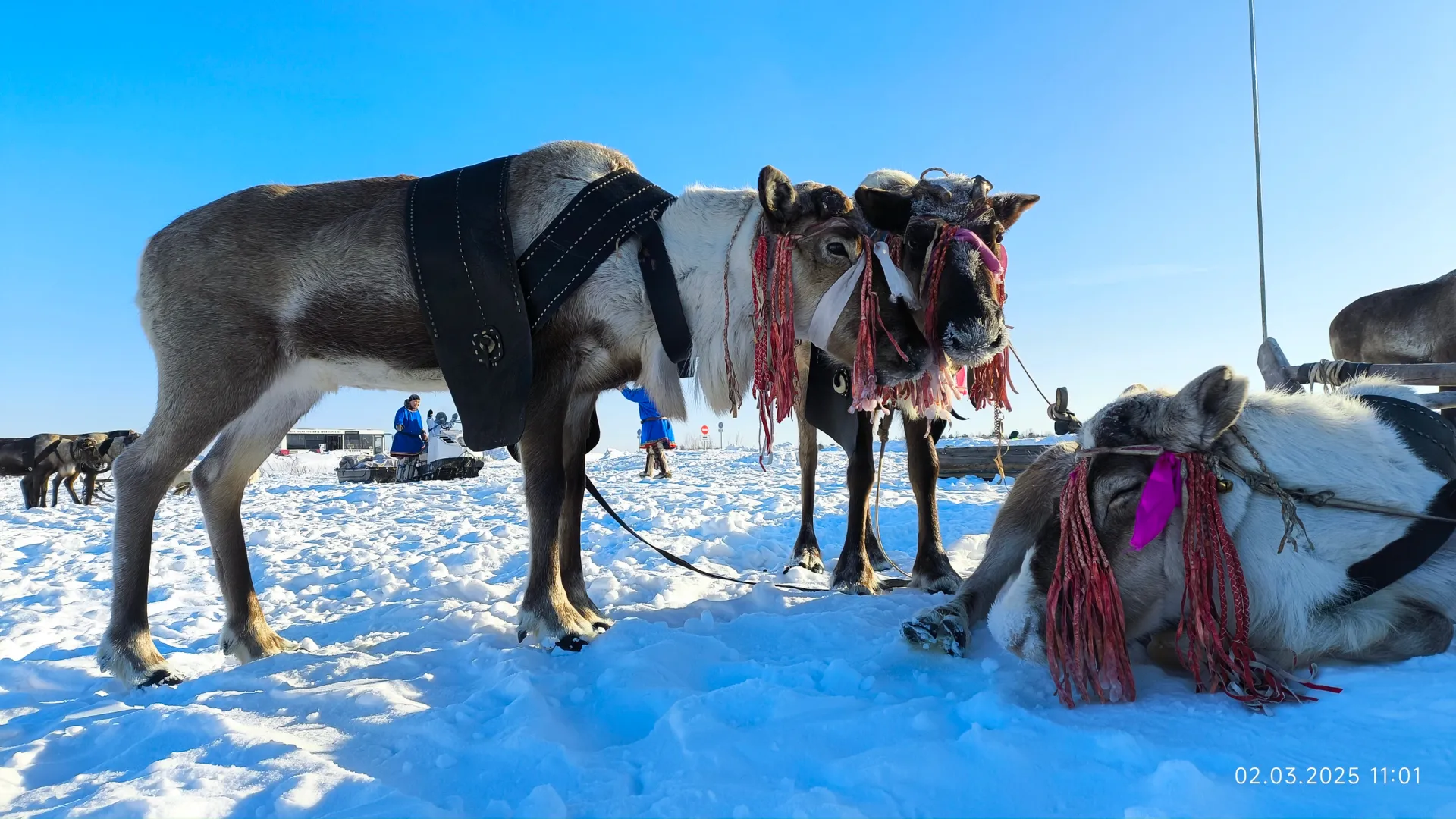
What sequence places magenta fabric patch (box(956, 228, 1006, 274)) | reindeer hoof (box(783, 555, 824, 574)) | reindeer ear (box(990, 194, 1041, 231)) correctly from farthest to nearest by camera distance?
reindeer hoof (box(783, 555, 824, 574))
reindeer ear (box(990, 194, 1041, 231))
magenta fabric patch (box(956, 228, 1006, 274))

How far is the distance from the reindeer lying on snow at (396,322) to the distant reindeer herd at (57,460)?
15458mm

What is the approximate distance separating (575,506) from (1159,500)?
8.07 feet

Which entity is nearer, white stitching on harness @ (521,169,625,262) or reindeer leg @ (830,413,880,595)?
white stitching on harness @ (521,169,625,262)

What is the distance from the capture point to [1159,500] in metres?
2.05

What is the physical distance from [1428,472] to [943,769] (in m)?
1.84

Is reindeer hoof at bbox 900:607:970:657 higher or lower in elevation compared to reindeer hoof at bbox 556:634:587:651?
higher

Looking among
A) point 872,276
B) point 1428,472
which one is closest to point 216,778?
point 872,276

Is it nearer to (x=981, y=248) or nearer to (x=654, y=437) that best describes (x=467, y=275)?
(x=981, y=248)

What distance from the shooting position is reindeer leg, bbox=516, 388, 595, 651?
3.07 m

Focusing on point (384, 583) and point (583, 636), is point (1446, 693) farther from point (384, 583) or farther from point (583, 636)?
point (384, 583)

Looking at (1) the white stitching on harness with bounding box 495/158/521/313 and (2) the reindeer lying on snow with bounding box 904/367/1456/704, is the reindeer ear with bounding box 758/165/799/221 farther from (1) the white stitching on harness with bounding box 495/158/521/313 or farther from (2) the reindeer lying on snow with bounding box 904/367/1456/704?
(2) the reindeer lying on snow with bounding box 904/367/1456/704

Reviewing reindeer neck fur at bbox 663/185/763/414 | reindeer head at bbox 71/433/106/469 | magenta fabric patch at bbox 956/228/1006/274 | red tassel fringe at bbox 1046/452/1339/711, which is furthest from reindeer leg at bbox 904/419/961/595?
reindeer head at bbox 71/433/106/469

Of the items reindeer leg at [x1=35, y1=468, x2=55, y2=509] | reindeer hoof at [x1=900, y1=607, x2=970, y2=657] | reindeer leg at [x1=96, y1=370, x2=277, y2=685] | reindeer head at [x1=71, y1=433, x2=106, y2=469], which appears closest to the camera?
reindeer hoof at [x1=900, y1=607, x2=970, y2=657]
